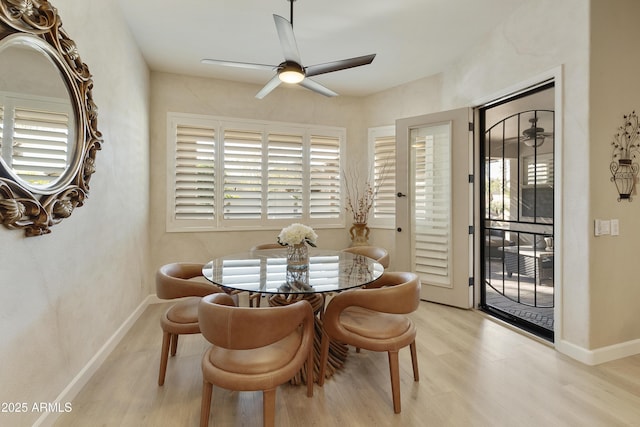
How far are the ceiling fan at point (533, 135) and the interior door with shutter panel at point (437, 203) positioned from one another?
0.53m

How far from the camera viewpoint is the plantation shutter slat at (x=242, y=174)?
13.2 feet

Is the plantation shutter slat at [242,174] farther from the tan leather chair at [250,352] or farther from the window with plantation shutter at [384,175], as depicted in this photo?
the tan leather chair at [250,352]

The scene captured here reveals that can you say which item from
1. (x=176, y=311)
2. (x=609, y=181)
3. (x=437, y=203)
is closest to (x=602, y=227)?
(x=609, y=181)

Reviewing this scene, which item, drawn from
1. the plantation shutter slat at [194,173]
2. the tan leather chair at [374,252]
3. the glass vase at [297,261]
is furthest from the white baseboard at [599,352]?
the plantation shutter slat at [194,173]

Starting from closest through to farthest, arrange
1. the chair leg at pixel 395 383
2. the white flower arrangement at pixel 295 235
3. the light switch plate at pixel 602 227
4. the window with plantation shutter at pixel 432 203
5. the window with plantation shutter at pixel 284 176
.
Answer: the chair leg at pixel 395 383 < the white flower arrangement at pixel 295 235 < the light switch plate at pixel 602 227 < the window with plantation shutter at pixel 432 203 < the window with plantation shutter at pixel 284 176

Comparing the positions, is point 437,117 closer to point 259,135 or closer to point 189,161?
point 259,135

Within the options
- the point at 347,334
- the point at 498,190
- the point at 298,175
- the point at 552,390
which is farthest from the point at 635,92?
the point at 298,175

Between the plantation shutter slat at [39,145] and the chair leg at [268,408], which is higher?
the plantation shutter slat at [39,145]

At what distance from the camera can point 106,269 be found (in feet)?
8.14

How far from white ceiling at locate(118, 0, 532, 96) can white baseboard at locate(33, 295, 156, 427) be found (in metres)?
2.92

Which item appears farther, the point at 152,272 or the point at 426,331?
the point at 152,272

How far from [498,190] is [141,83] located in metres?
4.21

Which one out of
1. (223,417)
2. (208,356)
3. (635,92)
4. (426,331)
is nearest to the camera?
(208,356)

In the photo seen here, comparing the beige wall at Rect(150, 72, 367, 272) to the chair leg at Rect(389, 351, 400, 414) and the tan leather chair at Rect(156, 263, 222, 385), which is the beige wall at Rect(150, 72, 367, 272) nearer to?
the tan leather chair at Rect(156, 263, 222, 385)
